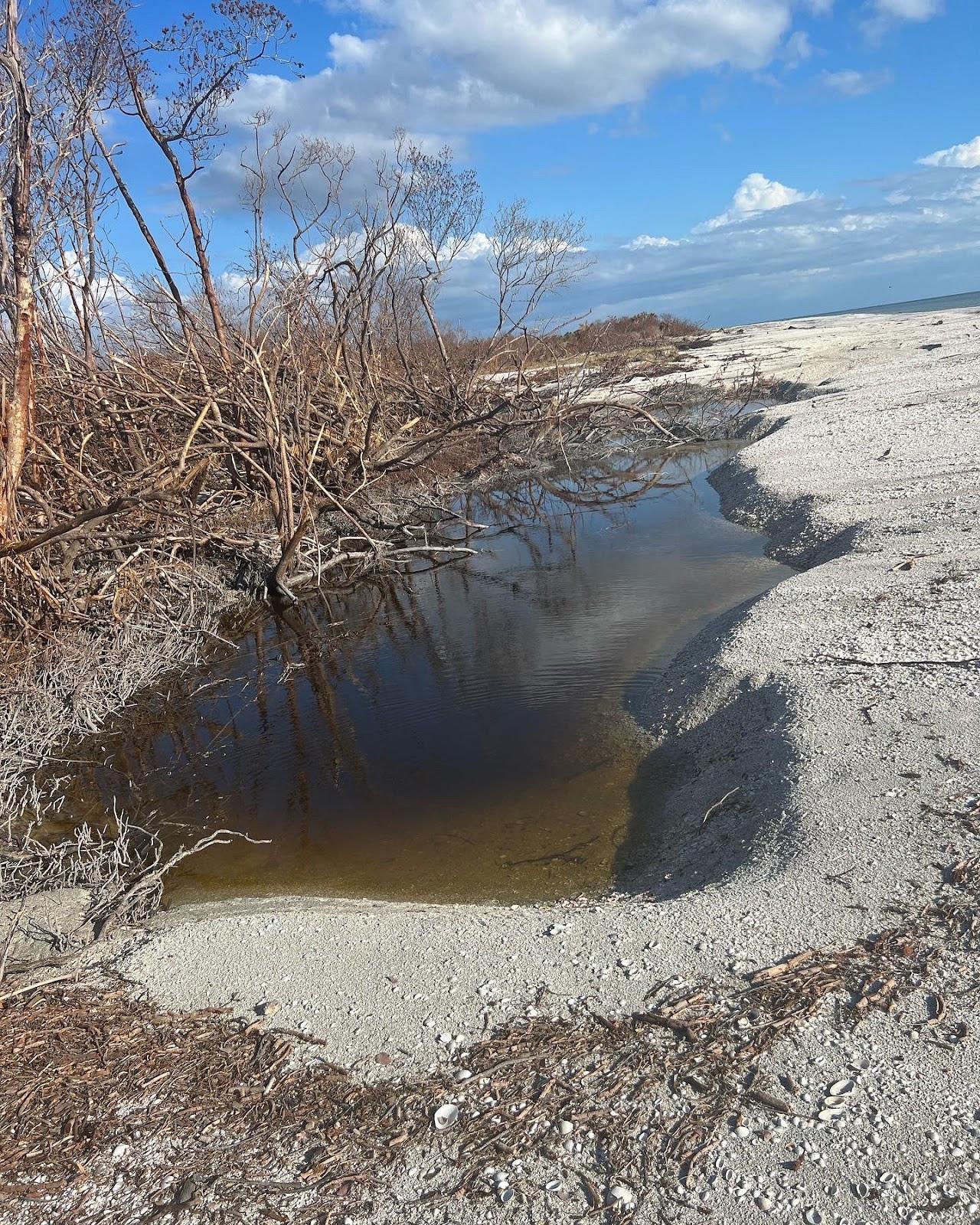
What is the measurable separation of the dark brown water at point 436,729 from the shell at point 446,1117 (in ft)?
6.55

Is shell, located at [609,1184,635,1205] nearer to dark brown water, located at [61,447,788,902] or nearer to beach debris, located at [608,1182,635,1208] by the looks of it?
beach debris, located at [608,1182,635,1208]

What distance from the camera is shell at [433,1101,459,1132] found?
291cm

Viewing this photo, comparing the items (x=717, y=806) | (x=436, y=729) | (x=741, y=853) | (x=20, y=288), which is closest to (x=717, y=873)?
(x=741, y=853)

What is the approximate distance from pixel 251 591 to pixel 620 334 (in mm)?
30282

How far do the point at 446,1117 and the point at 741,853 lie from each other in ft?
7.48

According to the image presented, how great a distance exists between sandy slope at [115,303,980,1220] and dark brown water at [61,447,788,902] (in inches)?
19.6

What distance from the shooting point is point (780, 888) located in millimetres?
3971

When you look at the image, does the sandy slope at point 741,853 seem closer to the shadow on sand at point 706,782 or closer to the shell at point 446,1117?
the shadow on sand at point 706,782

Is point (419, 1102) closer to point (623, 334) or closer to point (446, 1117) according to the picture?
point (446, 1117)

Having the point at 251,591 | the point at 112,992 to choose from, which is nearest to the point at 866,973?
the point at 112,992

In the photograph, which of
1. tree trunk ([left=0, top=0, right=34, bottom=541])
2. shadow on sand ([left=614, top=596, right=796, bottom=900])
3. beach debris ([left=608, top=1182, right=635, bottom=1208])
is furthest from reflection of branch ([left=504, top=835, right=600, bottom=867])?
tree trunk ([left=0, top=0, right=34, bottom=541])

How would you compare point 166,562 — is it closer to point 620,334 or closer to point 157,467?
point 157,467

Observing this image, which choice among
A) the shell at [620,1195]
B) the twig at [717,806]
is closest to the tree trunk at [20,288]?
the twig at [717,806]

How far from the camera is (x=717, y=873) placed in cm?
451
